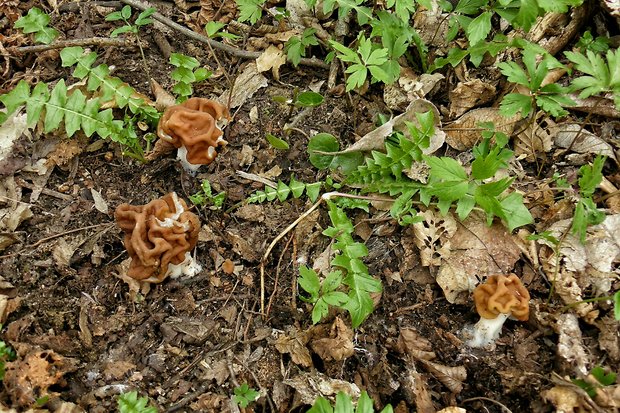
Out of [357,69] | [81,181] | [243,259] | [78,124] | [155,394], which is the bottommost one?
[155,394]

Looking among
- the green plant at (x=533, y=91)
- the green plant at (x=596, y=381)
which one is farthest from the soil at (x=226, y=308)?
the green plant at (x=533, y=91)

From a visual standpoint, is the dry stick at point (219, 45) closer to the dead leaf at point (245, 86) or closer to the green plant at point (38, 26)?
the dead leaf at point (245, 86)

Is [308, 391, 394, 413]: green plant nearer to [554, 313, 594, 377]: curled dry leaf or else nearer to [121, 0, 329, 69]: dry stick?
[554, 313, 594, 377]: curled dry leaf

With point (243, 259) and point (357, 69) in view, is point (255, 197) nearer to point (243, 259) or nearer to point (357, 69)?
point (243, 259)

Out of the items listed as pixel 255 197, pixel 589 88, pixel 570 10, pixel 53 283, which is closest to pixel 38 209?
pixel 53 283

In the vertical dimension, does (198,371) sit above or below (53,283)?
below
